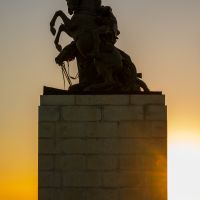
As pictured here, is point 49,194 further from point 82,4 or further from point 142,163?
point 82,4

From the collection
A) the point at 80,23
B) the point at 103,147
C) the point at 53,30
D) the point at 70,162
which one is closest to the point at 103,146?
the point at 103,147

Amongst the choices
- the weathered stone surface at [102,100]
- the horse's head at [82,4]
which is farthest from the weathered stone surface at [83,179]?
A: the horse's head at [82,4]

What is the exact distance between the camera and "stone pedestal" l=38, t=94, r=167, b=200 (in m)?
16.5

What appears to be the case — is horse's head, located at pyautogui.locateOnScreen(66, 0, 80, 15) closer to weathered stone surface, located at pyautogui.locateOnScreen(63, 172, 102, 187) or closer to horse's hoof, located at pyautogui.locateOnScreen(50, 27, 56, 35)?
horse's hoof, located at pyautogui.locateOnScreen(50, 27, 56, 35)

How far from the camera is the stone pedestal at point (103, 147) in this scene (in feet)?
54.1

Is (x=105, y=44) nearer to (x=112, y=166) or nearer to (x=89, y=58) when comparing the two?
(x=89, y=58)

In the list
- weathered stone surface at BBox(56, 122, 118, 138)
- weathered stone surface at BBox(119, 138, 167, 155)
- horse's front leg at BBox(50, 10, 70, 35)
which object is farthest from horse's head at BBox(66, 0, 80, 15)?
weathered stone surface at BBox(119, 138, 167, 155)

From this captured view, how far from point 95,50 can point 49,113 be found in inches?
64.3

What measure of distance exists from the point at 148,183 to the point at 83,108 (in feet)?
6.14

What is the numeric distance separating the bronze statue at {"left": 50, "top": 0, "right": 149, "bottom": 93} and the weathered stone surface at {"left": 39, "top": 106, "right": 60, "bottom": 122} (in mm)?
675

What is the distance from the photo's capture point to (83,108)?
54.4 feet

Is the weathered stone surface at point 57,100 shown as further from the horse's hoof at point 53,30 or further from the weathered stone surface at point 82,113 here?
the horse's hoof at point 53,30

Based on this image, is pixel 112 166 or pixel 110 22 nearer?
pixel 112 166

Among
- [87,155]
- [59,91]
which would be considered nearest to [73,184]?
[87,155]
